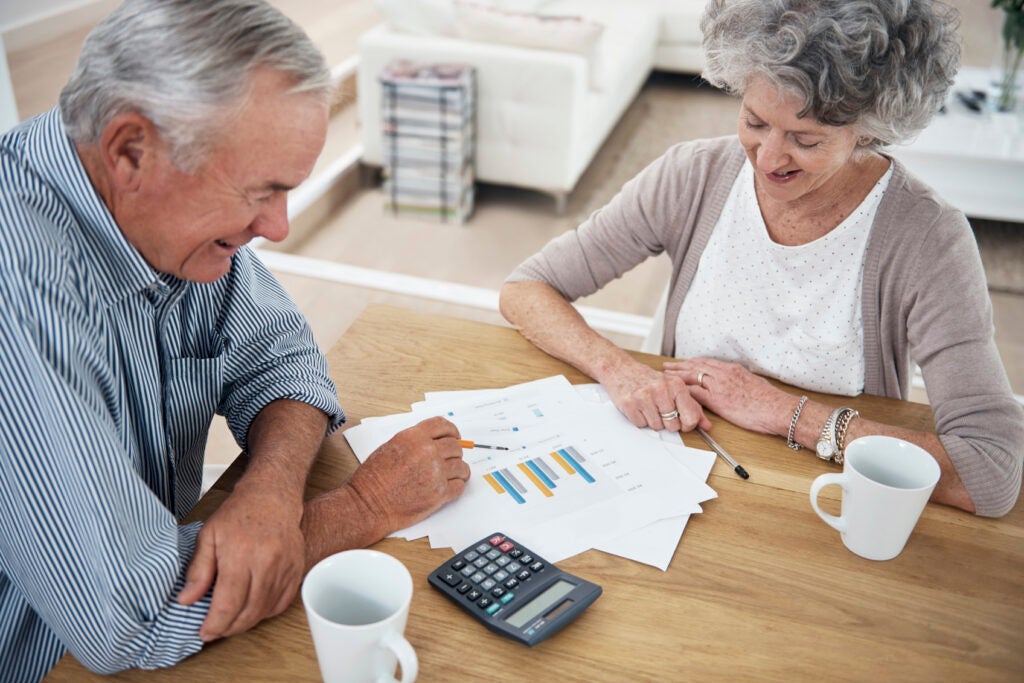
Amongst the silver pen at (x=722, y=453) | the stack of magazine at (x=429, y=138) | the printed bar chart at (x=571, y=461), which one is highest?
the printed bar chart at (x=571, y=461)

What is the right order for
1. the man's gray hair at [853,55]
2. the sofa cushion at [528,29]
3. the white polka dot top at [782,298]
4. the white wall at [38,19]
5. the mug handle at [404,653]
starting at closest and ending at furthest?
the mug handle at [404,653] < the man's gray hair at [853,55] < the white polka dot top at [782,298] < the white wall at [38,19] < the sofa cushion at [528,29]

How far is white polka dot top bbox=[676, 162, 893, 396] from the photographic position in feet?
4.55

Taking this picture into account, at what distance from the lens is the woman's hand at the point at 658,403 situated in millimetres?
1214

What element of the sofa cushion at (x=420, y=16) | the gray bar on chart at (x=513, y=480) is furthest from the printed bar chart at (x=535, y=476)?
the sofa cushion at (x=420, y=16)

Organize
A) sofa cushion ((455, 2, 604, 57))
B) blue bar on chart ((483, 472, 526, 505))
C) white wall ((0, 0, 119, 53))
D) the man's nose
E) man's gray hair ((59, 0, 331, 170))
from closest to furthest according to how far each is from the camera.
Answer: man's gray hair ((59, 0, 331, 170)) < the man's nose < blue bar on chart ((483, 472, 526, 505)) < white wall ((0, 0, 119, 53)) < sofa cushion ((455, 2, 604, 57))

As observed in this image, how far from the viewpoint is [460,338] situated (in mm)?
1388

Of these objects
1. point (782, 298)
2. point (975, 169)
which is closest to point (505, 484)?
point (782, 298)

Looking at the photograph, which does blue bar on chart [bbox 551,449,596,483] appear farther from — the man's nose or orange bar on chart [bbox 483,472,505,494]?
the man's nose

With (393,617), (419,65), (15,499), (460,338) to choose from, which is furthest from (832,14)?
(419,65)

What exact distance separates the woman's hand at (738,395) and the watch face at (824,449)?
0.16 ft

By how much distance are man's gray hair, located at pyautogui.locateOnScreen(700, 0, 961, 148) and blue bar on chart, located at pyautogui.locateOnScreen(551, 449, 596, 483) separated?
54cm

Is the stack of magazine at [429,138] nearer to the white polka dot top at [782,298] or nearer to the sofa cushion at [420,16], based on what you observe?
the sofa cushion at [420,16]

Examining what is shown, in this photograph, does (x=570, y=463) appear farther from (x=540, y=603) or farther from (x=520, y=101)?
(x=520, y=101)

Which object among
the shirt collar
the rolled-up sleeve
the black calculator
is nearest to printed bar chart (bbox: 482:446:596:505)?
the black calculator
